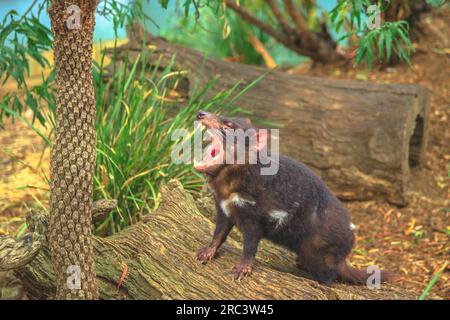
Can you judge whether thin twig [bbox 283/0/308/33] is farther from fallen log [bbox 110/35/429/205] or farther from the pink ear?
the pink ear

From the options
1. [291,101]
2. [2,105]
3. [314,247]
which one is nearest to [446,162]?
[291,101]

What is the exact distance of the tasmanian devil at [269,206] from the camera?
2729 millimetres

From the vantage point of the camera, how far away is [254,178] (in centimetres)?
276

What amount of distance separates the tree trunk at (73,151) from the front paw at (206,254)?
522 millimetres

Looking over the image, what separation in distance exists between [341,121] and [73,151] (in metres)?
2.80

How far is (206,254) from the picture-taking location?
2908mm

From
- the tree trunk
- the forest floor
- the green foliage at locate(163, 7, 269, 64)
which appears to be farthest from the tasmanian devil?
the green foliage at locate(163, 7, 269, 64)

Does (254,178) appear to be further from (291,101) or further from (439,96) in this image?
(439,96)

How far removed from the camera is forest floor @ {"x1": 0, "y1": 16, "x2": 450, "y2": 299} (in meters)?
4.12

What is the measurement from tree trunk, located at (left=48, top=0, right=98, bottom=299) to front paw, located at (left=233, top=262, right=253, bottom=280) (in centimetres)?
60

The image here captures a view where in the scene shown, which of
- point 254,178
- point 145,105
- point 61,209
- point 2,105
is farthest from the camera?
point 145,105

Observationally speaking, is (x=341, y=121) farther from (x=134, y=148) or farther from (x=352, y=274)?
(x=352, y=274)

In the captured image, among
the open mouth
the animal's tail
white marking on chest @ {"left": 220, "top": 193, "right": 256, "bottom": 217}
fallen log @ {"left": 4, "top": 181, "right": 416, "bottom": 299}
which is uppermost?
the open mouth
